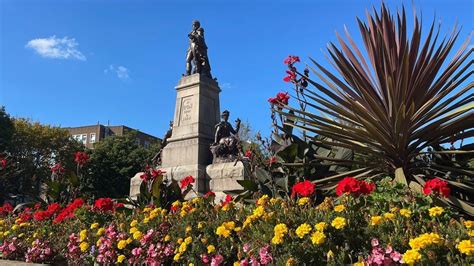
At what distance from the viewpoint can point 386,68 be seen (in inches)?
204

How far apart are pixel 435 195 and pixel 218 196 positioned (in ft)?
29.4

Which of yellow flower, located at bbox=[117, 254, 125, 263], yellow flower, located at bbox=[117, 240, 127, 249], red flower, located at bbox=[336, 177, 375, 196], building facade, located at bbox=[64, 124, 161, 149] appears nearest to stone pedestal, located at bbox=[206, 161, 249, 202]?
yellow flower, located at bbox=[117, 240, 127, 249]

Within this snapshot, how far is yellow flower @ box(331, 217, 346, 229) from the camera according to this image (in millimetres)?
2902

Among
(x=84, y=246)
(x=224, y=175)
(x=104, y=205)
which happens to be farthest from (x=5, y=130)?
(x=84, y=246)

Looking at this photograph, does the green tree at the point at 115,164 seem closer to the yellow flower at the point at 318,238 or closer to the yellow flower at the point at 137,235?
the yellow flower at the point at 137,235

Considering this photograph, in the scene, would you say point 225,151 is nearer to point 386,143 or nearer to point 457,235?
point 386,143

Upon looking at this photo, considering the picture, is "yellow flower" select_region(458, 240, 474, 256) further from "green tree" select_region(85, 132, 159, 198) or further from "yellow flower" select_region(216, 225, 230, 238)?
"green tree" select_region(85, 132, 159, 198)

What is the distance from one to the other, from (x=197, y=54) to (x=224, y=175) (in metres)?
5.15

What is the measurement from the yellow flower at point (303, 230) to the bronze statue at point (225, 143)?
9759 mm

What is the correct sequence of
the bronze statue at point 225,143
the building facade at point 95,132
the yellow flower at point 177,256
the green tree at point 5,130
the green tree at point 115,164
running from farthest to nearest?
1. the building facade at point 95,132
2. the green tree at point 115,164
3. the green tree at point 5,130
4. the bronze statue at point 225,143
5. the yellow flower at point 177,256

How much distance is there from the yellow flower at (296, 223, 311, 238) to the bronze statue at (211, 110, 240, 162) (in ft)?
32.0

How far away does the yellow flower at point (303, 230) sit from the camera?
2.93m

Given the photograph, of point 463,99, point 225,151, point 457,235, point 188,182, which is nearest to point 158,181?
point 188,182

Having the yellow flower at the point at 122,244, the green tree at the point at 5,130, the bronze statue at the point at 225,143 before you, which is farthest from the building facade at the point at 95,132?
the yellow flower at the point at 122,244
